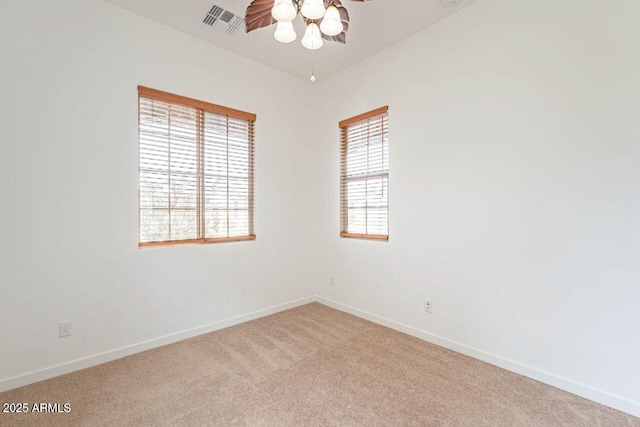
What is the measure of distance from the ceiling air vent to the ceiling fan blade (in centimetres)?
83

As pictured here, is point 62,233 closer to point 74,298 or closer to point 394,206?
point 74,298

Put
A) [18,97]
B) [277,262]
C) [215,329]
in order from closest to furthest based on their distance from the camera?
[18,97], [215,329], [277,262]

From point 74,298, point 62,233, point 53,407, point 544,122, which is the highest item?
point 544,122

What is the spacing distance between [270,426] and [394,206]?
89.7 inches

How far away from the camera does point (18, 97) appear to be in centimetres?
218

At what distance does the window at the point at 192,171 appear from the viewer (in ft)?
9.20

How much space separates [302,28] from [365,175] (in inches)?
66.6

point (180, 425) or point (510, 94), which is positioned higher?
point (510, 94)

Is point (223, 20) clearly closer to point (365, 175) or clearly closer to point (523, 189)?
point (365, 175)

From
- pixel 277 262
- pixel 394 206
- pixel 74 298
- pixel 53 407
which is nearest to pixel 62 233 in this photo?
pixel 74 298

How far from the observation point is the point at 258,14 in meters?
1.94

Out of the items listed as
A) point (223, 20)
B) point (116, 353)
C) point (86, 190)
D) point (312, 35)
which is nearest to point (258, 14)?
point (312, 35)

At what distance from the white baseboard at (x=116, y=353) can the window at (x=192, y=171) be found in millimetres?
917

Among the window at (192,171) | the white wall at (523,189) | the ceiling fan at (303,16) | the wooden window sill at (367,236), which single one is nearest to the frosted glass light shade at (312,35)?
the ceiling fan at (303,16)
